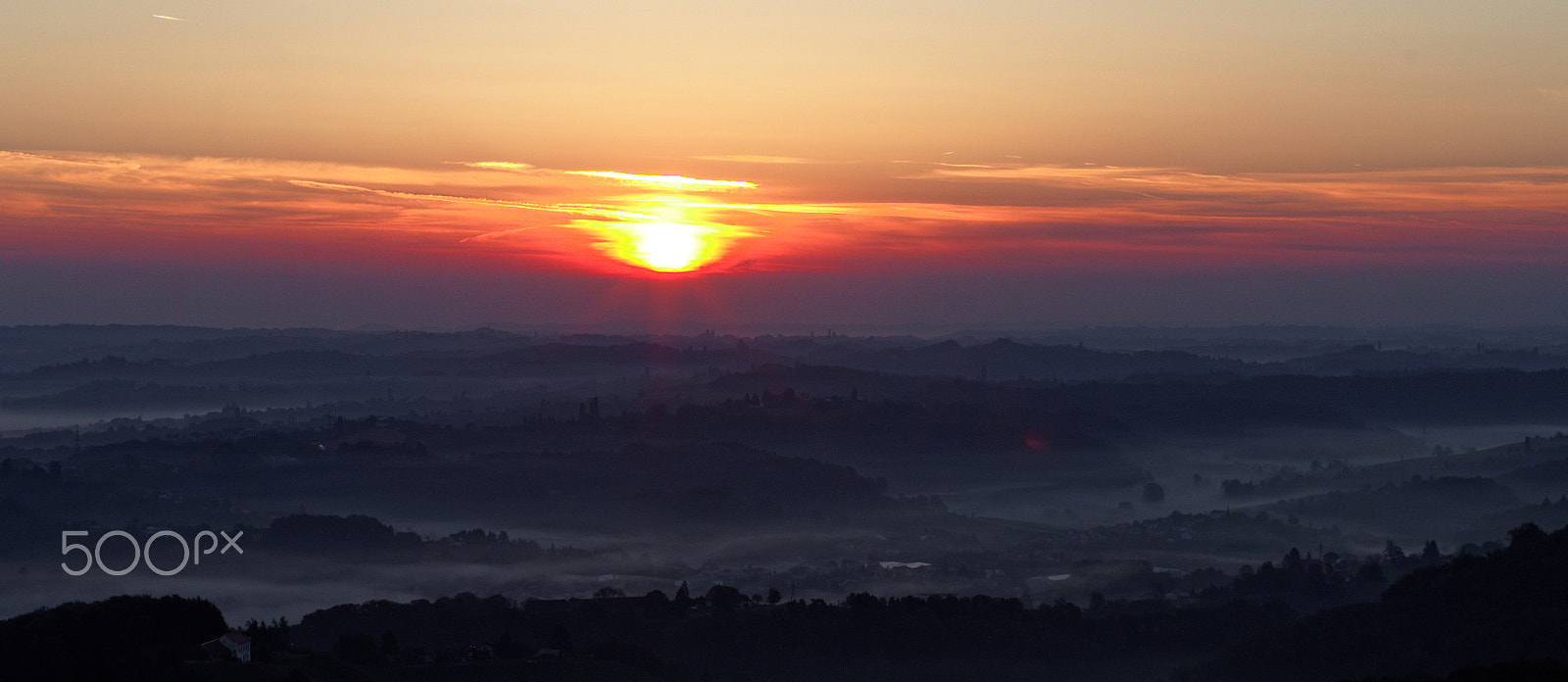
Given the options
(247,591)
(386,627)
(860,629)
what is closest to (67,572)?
(247,591)

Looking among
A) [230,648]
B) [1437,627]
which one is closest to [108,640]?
[230,648]

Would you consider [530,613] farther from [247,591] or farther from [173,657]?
[247,591]

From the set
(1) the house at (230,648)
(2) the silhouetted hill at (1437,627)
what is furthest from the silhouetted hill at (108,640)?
(2) the silhouetted hill at (1437,627)

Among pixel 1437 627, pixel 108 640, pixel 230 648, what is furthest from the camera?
pixel 1437 627

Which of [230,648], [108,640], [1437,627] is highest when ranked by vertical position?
[108,640]

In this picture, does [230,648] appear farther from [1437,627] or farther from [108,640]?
[1437,627]

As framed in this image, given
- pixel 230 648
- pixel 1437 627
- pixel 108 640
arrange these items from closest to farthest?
pixel 108 640 < pixel 230 648 < pixel 1437 627

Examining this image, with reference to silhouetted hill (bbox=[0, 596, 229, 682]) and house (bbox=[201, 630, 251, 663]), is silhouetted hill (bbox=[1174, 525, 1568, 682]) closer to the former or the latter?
house (bbox=[201, 630, 251, 663])

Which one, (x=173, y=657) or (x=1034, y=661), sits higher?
(x=173, y=657)

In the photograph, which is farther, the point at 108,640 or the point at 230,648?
the point at 230,648
